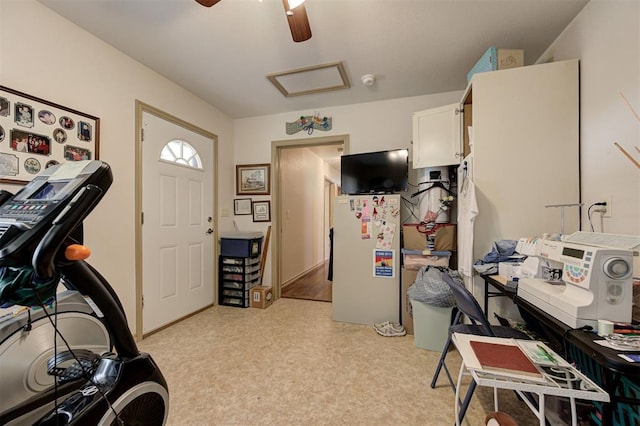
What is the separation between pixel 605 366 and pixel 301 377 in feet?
5.24

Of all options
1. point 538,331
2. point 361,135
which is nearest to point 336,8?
point 361,135

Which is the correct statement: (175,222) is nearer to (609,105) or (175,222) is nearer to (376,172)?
(376,172)

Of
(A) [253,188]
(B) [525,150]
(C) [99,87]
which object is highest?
(C) [99,87]

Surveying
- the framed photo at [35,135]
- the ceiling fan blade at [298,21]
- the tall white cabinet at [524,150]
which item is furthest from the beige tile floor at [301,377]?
the ceiling fan blade at [298,21]

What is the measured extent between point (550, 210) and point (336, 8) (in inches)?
78.9

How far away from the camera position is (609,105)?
1502 millimetres

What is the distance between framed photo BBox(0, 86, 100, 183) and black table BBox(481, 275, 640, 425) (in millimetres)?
2964


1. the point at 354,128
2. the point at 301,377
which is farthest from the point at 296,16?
the point at 301,377

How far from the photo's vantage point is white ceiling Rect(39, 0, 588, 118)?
172 centimetres

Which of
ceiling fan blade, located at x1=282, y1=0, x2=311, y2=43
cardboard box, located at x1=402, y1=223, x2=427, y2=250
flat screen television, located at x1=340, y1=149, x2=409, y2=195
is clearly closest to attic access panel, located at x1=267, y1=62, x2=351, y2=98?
flat screen television, located at x1=340, y1=149, x2=409, y2=195

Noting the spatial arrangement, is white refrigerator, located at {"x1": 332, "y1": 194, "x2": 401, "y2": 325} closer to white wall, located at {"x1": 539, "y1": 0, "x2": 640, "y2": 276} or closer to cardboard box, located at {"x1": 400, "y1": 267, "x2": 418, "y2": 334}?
cardboard box, located at {"x1": 400, "y1": 267, "x2": 418, "y2": 334}

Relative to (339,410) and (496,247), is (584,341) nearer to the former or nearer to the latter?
(496,247)

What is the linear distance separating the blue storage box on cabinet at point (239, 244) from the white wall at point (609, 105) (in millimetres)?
3026

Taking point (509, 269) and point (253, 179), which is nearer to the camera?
point (509, 269)
